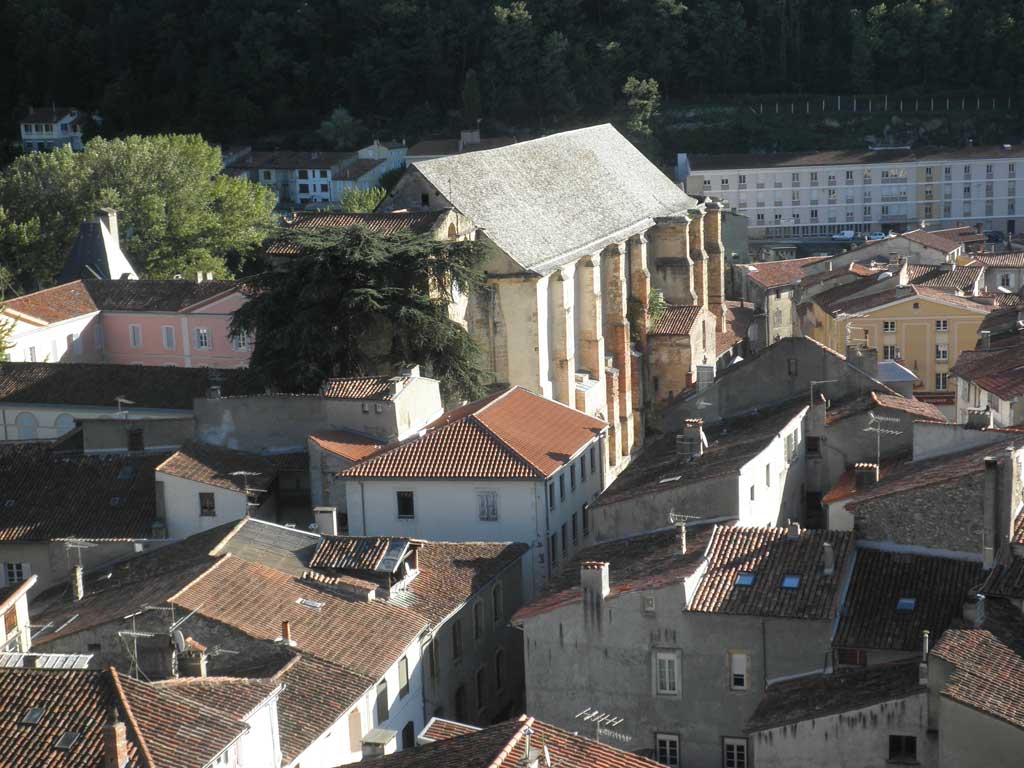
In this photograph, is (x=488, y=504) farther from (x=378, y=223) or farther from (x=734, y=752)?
(x=378, y=223)

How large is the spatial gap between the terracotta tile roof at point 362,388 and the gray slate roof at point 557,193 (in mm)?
10813

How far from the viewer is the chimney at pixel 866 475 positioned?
3694cm

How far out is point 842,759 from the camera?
26797 mm

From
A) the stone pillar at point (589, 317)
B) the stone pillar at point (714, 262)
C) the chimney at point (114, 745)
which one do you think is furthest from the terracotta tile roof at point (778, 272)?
the chimney at point (114, 745)

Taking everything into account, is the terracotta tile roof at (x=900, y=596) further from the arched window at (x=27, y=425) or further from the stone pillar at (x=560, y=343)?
the arched window at (x=27, y=425)

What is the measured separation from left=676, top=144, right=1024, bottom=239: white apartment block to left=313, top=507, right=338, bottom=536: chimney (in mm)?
78258

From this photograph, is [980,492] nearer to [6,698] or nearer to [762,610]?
[762,610]

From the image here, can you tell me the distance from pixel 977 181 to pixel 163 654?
306 feet

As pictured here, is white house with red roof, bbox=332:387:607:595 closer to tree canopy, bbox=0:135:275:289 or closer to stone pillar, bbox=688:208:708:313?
stone pillar, bbox=688:208:708:313

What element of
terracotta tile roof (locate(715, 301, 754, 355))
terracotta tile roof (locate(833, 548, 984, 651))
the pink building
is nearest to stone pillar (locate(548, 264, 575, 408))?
the pink building

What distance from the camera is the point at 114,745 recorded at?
22.8 meters

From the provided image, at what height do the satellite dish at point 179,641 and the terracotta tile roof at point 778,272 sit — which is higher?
the terracotta tile roof at point 778,272

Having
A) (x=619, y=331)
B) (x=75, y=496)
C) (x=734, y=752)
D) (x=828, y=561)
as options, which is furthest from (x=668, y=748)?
(x=619, y=331)

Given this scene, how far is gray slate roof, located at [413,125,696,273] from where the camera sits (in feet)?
182
